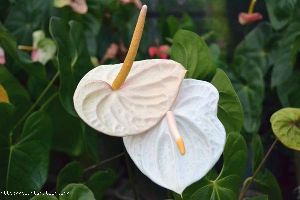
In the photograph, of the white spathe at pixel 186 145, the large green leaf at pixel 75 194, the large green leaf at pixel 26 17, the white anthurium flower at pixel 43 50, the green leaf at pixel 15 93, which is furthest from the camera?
the large green leaf at pixel 26 17

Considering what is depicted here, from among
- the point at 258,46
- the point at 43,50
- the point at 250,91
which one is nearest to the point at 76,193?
the point at 43,50

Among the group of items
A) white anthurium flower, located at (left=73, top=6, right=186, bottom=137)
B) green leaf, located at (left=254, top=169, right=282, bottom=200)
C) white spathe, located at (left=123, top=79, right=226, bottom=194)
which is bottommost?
green leaf, located at (left=254, top=169, right=282, bottom=200)

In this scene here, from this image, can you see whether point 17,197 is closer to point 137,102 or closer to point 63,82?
point 63,82

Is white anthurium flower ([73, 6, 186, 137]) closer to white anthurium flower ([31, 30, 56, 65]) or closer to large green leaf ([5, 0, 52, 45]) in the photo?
white anthurium flower ([31, 30, 56, 65])

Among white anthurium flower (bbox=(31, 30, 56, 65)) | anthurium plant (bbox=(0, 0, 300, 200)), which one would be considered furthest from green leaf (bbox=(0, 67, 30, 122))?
white anthurium flower (bbox=(31, 30, 56, 65))

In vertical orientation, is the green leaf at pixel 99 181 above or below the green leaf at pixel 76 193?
below

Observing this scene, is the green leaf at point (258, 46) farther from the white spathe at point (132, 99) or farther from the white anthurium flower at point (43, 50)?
the white spathe at point (132, 99)

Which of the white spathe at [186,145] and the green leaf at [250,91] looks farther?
the green leaf at [250,91]

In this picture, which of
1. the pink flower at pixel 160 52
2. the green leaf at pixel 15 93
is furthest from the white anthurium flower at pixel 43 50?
the pink flower at pixel 160 52
